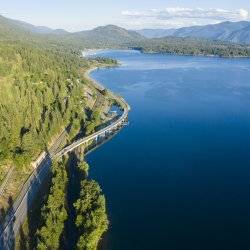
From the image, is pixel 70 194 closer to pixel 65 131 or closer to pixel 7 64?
pixel 65 131

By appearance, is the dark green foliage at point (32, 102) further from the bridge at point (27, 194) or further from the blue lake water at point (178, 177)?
the blue lake water at point (178, 177)

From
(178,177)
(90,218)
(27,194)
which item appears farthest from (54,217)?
(178,177)

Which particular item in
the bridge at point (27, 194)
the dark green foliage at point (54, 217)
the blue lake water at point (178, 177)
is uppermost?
the dark green foliage at point (54, 217)

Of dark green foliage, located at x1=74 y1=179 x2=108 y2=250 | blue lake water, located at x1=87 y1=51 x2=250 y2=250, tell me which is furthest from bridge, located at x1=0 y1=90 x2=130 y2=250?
dark green foliage, located at x1=74 y1=179 x2=108 y2=250

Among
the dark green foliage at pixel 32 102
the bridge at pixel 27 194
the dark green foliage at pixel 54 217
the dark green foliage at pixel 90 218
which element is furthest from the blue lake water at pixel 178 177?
the dark green foliage at pixel 32 102

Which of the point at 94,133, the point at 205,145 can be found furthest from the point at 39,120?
the point at 205,145
